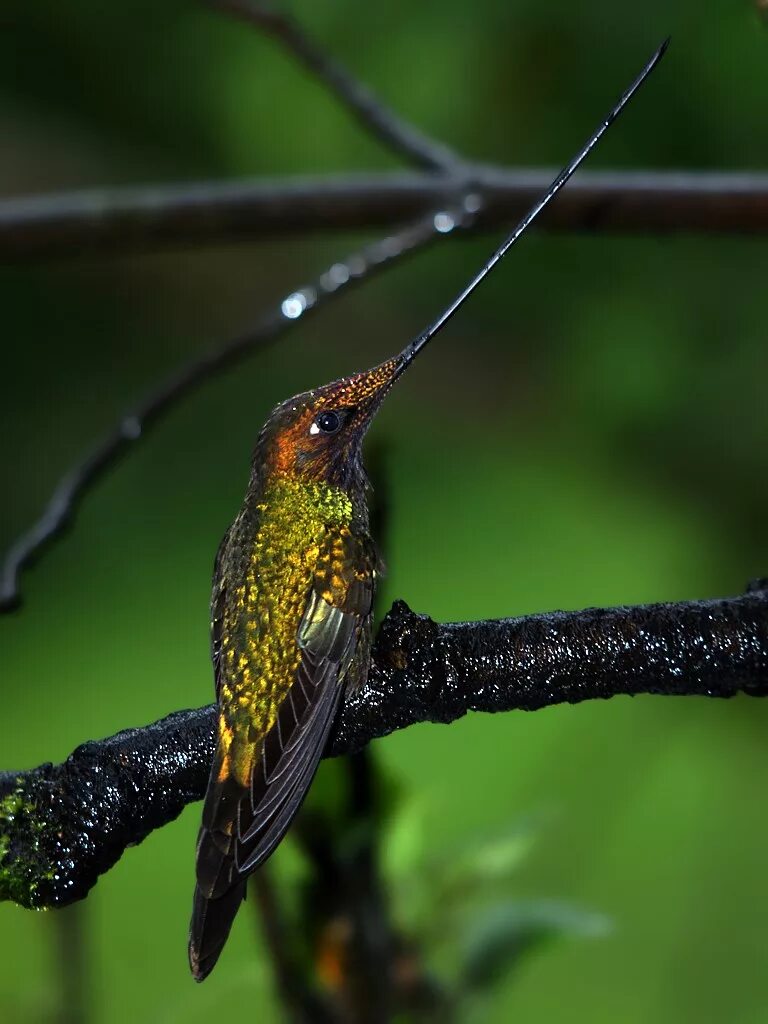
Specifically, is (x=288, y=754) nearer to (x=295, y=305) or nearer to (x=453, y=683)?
(x=453, y=683)

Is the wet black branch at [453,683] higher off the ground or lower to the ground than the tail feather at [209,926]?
higher

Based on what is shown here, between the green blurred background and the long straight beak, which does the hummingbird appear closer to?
the long straight beak

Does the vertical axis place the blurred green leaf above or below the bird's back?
below

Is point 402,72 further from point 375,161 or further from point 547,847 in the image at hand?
point 547,847

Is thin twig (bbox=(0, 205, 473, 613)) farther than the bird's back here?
Yes

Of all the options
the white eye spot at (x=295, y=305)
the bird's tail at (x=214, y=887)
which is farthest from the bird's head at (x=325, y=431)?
the white eye spot at (x=295, y=305)

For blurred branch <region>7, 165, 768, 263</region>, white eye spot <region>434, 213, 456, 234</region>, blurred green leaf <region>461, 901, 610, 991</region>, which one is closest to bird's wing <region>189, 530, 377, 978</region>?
blurred green leaf <region>461, 901, 610, 991</region>

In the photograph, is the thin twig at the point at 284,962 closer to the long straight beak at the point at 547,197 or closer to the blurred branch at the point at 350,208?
the long straight beak at the point at 547,197
